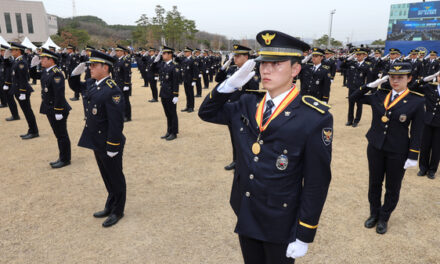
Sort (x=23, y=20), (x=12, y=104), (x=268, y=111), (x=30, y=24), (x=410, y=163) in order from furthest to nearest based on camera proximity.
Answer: (x=30, y=24)
(x=23, y=20)
(x=12, y=104)
(x=410, y=163)
(x=268, y=111)

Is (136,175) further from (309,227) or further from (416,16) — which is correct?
(416,16)

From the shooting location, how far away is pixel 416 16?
32938mm

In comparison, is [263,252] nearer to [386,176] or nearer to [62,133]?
[386,176]

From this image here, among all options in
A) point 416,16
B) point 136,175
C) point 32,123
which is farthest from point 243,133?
point 416,16

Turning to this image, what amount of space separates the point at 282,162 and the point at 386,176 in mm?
2550

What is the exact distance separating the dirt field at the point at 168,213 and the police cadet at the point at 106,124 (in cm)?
57

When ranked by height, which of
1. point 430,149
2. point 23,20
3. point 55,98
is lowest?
point 430,149

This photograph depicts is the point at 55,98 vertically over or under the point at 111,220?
over

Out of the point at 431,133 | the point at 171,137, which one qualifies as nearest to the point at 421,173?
the point at 431,133

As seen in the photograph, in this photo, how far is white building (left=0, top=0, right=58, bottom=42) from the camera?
6272 centimetres

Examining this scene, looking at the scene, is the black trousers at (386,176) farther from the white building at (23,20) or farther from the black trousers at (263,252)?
the white building at (23,20)

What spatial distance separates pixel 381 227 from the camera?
378cm

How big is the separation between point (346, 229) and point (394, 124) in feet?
4.90

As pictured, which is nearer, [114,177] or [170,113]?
[114,177]
